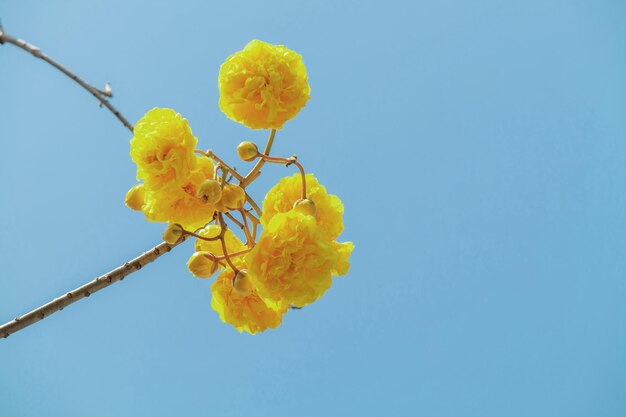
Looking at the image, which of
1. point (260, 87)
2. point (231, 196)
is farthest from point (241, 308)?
point (260, 87)

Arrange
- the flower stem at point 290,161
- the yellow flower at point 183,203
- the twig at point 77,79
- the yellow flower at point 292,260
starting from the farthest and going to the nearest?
the twig at point 77,79, the flower stem at point 290,161, the yellow flower at point 183,203, the yellow flower at point 292,260

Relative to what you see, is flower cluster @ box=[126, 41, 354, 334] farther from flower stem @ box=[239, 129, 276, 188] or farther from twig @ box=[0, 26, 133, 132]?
twig @ box=[0, 26, 133, 132]

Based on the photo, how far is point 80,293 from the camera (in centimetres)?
167

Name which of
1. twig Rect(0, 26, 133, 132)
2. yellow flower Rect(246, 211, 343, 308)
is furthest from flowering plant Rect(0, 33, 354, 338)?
twig Rect(0, 26, 133, 132)

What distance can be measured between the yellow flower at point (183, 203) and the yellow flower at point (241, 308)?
0.77 feet

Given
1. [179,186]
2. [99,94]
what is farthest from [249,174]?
[99,94]

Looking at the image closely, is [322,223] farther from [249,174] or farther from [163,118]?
[163,118]

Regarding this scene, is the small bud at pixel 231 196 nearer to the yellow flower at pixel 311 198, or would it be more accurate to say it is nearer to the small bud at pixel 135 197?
the yellow flower at pixel 311 198

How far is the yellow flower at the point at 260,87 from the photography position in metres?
1.63

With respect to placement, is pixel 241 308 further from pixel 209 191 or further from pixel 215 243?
pixel 209 191

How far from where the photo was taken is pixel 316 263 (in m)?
1.46

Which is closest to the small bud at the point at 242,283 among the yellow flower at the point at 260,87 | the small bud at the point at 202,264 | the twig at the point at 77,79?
the small bud at the point at 202,264

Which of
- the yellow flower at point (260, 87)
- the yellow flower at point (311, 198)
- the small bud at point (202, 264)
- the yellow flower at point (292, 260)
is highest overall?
the yellow flower at point (260, 87)

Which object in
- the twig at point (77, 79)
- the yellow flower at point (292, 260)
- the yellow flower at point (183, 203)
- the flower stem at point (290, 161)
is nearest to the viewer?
the yellow flower at point (292, 260)
